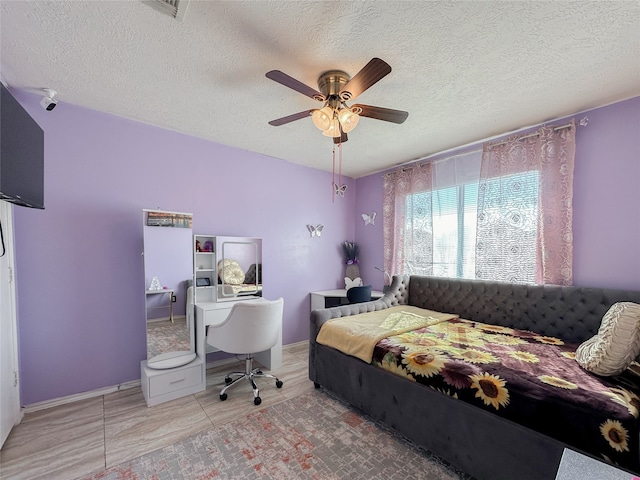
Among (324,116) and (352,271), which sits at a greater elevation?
(324,116)

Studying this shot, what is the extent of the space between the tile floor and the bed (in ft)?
2.66

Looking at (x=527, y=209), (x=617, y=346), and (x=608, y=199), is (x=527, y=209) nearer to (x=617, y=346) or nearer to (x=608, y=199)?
(x=608, y=199)

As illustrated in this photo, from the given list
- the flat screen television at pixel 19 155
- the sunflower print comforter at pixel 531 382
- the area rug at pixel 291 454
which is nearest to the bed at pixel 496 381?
the sunflower print comforter at pixel 531 382

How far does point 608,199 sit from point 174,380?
410cm

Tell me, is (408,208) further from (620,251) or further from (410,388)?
(410,388)

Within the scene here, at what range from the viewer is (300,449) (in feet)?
5.91

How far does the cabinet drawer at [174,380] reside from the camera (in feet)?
7.60

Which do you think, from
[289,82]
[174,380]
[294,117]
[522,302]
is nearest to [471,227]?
[522,302]

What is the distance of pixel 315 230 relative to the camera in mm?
4059

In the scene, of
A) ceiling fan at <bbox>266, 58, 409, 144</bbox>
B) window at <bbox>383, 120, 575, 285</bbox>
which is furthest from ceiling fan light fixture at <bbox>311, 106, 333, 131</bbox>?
window at <bbox>383, 120, 575, 285</bbox>

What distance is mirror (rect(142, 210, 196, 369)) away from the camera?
8.29 feet

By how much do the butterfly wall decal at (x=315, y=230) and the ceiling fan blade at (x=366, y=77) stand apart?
238 centimetres

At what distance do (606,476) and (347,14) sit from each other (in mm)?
2003

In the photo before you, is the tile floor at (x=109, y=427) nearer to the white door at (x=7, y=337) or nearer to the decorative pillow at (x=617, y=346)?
the white door at (x=7, y=337)
